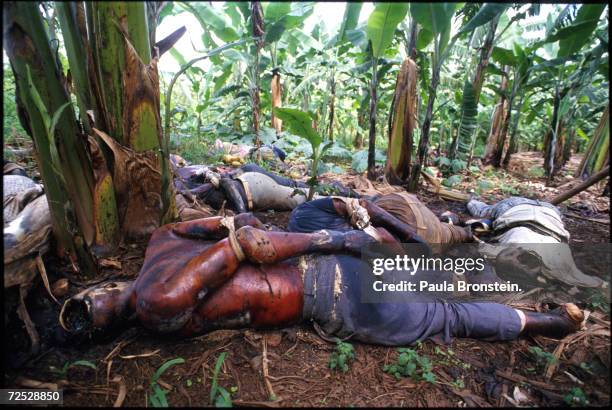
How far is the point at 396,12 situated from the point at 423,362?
9.08 ft

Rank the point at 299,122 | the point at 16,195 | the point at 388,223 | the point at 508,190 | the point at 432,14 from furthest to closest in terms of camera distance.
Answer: the point at 508,190, the point at 299,122, the point at 432,14, the point at 388,223, the point at 16,195

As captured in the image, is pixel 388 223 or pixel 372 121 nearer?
pixel 388 223

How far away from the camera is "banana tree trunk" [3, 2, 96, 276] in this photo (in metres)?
1.13

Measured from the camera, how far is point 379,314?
1.34 meters

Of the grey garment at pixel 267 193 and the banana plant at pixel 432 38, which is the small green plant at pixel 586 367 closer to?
the banana plant at pixel 432 38

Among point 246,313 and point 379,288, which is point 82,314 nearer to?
point 246,313

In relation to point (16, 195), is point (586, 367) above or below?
below

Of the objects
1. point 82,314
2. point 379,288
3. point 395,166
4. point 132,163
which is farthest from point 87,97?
point 395,166

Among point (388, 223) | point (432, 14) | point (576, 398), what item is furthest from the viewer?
point (432, 14)

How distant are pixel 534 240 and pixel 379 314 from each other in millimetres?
1415

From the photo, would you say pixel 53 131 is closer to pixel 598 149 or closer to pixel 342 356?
pixel 342 356

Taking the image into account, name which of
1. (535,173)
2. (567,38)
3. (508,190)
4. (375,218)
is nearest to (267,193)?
(375,218)

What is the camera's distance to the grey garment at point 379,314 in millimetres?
1336

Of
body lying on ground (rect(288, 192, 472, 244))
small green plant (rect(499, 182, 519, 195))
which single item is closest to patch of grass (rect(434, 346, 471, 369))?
body lying on ground (rect(288, 192, 472, 244))
